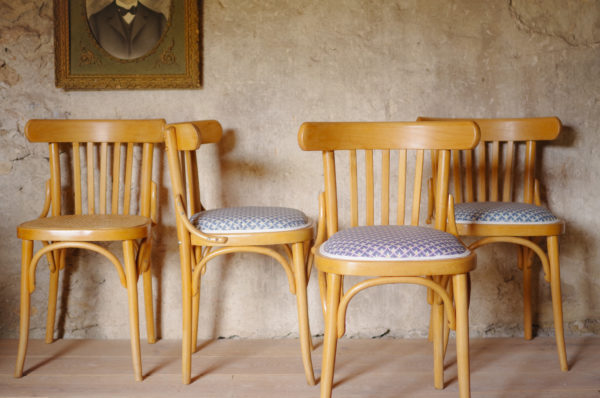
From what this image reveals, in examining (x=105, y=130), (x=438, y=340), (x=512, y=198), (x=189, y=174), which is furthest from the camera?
(x=512, y=198)

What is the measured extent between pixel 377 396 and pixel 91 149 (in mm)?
1493

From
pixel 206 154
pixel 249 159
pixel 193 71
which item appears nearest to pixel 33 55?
pixel 193 71

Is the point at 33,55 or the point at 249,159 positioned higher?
the point at 33,55

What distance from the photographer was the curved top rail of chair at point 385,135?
1.77 metres

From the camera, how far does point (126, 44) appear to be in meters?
2.54

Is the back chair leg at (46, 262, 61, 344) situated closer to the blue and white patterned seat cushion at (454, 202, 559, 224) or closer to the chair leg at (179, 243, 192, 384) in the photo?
the chair leg at (179, 243, 192, 384)

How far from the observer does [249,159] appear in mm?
2609

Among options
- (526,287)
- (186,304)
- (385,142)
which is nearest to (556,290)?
(526,287)

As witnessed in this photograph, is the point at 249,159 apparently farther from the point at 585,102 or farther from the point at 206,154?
the point at 585,102

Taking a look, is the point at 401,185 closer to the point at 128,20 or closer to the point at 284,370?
the point at 284,370

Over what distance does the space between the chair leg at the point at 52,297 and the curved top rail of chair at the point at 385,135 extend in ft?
4.29

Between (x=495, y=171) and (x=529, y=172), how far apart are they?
0.14 meters

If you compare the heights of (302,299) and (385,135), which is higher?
(385,135)

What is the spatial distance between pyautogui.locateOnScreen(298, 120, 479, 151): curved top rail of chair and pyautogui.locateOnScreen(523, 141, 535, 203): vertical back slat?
814 millimetres
